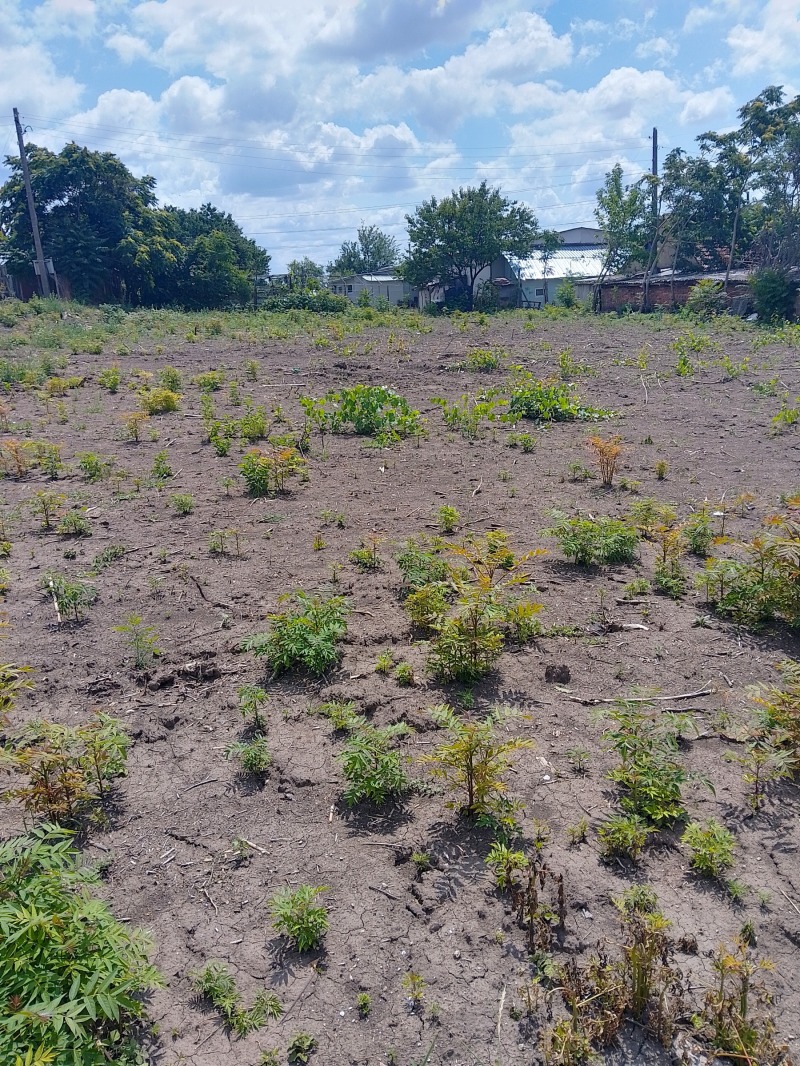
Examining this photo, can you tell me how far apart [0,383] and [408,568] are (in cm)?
1051

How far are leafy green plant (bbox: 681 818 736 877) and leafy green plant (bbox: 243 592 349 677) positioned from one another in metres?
2.14

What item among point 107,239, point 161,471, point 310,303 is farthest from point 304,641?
point 107,239

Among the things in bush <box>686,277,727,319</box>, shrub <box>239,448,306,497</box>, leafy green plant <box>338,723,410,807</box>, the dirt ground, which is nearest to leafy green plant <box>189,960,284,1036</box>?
the dirt ground

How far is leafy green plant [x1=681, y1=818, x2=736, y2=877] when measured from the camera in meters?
2.93

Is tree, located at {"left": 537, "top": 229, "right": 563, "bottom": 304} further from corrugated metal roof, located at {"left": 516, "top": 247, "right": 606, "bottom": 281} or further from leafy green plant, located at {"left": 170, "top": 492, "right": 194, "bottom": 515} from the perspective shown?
leafy green plant, located at {"left": 170, "top": 492, "right": 194, "bottom": 515}

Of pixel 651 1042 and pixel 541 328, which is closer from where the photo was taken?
pixel 651 1042

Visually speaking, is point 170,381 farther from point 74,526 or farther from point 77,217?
point 77,217

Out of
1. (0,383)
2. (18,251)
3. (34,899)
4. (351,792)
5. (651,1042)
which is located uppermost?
(18,251)

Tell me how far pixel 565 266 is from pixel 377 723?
1769 inches

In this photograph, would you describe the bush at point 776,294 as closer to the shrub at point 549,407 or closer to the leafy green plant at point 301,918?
the shrub at point 549,407

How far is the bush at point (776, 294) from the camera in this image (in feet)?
74.1

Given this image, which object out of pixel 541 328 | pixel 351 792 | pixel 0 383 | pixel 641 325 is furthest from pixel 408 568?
pixel 641 325

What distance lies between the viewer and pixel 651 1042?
2.36 m

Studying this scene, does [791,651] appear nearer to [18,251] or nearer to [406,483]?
[406,483]
